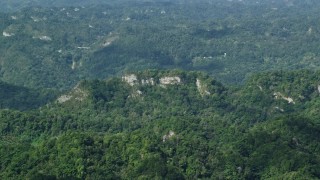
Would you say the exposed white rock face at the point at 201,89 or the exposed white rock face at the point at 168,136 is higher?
the exposed white rock face at the point at 168,136

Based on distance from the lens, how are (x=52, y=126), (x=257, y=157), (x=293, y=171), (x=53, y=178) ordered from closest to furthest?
(x=53, y=178) < (x=293, y=171) < (x=257, y=157) < (x=52, y=126)

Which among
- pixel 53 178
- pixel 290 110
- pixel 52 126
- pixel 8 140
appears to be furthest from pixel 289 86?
pixel 53 178

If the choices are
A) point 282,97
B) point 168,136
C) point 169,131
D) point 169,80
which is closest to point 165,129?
point 169,131

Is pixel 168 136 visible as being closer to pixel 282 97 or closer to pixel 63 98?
pixel 63 98

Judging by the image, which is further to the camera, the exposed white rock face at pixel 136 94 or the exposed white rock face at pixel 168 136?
the exposed white rock face at pixel 136 94

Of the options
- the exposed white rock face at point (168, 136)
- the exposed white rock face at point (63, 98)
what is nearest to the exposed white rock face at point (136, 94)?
the exposed white rock face at point (63, 98)

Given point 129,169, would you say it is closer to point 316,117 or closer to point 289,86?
point 316,117

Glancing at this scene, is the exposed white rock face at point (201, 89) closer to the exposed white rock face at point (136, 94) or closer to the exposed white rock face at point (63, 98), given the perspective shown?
the exposed white rock face at point (136, 94)

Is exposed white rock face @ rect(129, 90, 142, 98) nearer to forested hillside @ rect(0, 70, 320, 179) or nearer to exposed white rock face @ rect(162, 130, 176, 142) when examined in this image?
forested hillside @ rect(0, 70, 320, 179)

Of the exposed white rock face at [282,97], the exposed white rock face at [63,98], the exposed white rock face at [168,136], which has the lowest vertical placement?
the exposed white rock face at [63,98]
